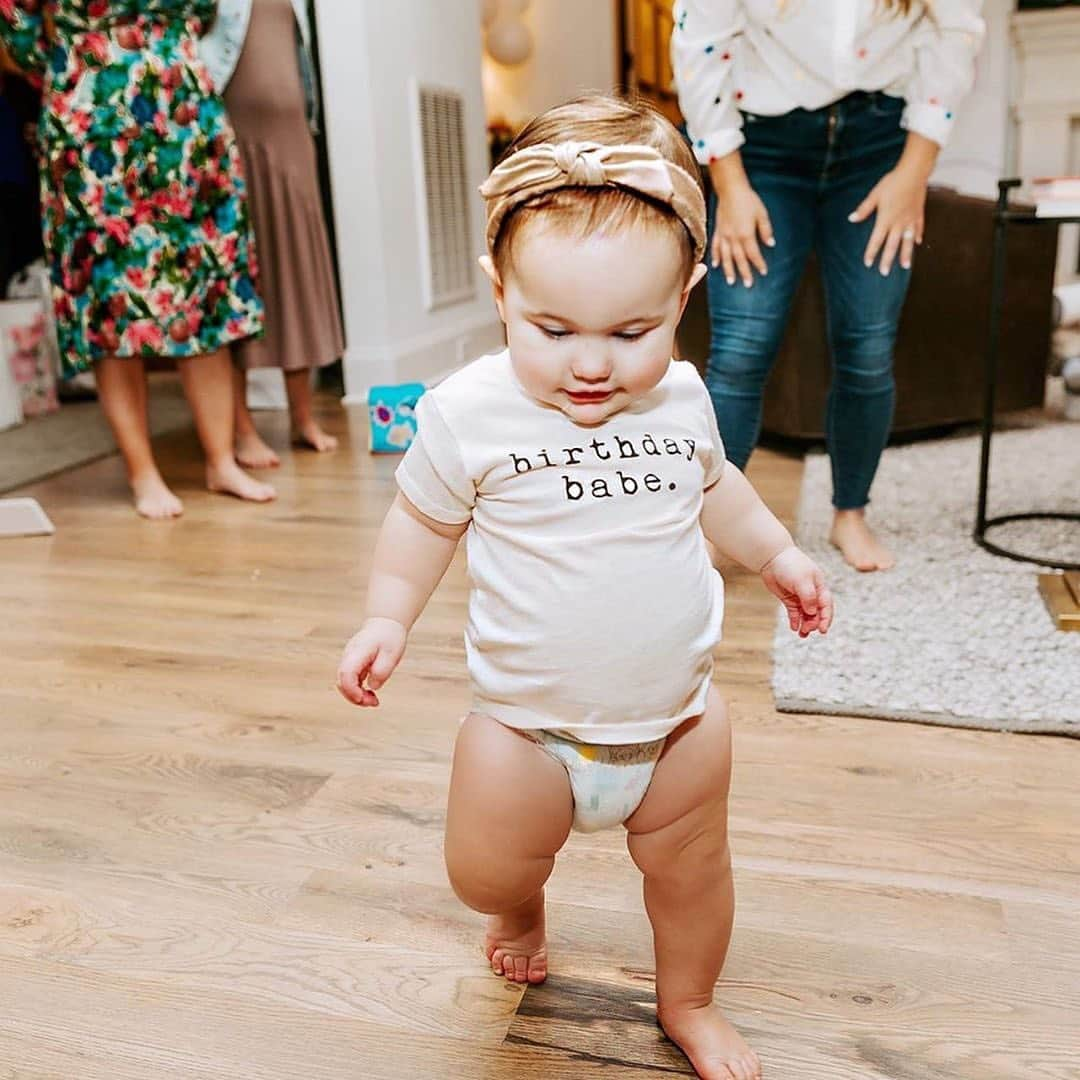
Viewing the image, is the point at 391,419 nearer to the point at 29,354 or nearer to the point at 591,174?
the point at 29,354

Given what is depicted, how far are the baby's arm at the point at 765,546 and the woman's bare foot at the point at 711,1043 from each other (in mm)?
267

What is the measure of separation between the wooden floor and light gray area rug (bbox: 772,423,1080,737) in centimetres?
4

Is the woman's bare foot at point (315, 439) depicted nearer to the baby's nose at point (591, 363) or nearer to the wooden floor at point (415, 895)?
the wooden floor at point (415, 895)

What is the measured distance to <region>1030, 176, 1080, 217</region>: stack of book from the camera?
5.14 feet

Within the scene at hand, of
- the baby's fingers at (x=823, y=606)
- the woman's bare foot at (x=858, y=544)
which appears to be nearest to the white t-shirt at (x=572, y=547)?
the baby's fingers at (x=823, y=606)

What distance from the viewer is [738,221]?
5.05ft

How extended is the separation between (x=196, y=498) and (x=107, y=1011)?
1559 millimetres

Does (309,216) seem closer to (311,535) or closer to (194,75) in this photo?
(194,75)

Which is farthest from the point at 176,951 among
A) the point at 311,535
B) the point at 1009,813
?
the point at 311,535

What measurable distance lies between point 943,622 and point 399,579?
0.95 metres

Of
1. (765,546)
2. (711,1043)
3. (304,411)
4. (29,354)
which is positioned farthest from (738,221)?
(29,354)

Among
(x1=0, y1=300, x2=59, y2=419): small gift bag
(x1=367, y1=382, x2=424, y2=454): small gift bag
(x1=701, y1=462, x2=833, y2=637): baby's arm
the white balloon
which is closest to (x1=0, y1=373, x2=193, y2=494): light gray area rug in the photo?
(x1=0, y1=300, x2=59, y2=419): small gift bag

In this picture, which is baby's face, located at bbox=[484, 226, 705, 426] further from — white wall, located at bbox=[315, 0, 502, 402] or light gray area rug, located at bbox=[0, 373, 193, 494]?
white wall, located at bbox=[315, 0, 502, 402]

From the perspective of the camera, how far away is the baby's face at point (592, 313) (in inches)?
24.9
